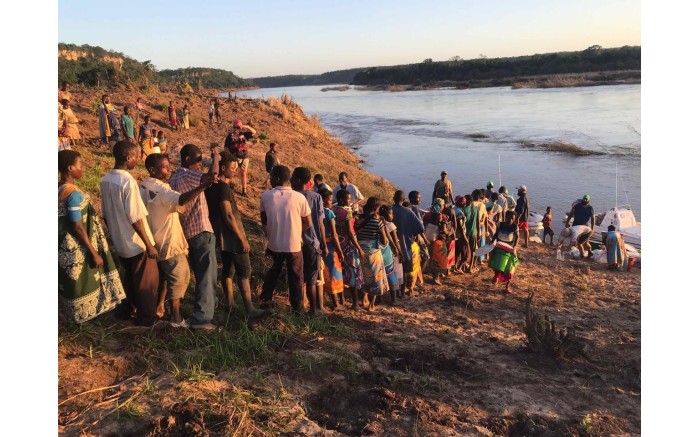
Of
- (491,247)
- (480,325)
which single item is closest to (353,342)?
(480,325)

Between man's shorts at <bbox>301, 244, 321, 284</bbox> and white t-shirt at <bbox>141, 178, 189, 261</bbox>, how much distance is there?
1249 mm

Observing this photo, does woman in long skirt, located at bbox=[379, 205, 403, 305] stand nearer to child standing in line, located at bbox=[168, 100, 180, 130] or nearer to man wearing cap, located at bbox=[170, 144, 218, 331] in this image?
man wearing cap, located at bbox=[170, 144, 218, 331]

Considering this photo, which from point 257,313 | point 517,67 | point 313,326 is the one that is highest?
point 517,67

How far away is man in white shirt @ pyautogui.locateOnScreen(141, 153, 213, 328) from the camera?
3623 millimetres

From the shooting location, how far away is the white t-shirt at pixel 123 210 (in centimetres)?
342

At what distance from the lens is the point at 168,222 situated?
3.74 metres

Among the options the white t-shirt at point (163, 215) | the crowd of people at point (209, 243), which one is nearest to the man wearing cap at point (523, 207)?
the crowd of people at point (209, 243)

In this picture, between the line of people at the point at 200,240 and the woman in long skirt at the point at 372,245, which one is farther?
the woman in long skirt at the point at 372,245

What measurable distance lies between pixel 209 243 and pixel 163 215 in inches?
17.5

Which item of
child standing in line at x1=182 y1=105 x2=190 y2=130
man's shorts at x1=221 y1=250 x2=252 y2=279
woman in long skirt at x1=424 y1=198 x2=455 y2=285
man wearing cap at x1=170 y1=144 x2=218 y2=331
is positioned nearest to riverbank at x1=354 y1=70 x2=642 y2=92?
child standing in line at x1=182 y1=105 x2=190 y2=130

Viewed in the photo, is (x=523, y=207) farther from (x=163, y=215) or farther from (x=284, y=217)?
(x=163, y=215)

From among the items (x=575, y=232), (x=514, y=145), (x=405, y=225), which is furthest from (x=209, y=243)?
(x=514, y=145)

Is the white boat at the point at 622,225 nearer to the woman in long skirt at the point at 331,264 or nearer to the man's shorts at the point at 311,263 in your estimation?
the woman in long skirt at the point at 331,264

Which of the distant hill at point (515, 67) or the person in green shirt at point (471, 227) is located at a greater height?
the distant hill at point (515, 67)
